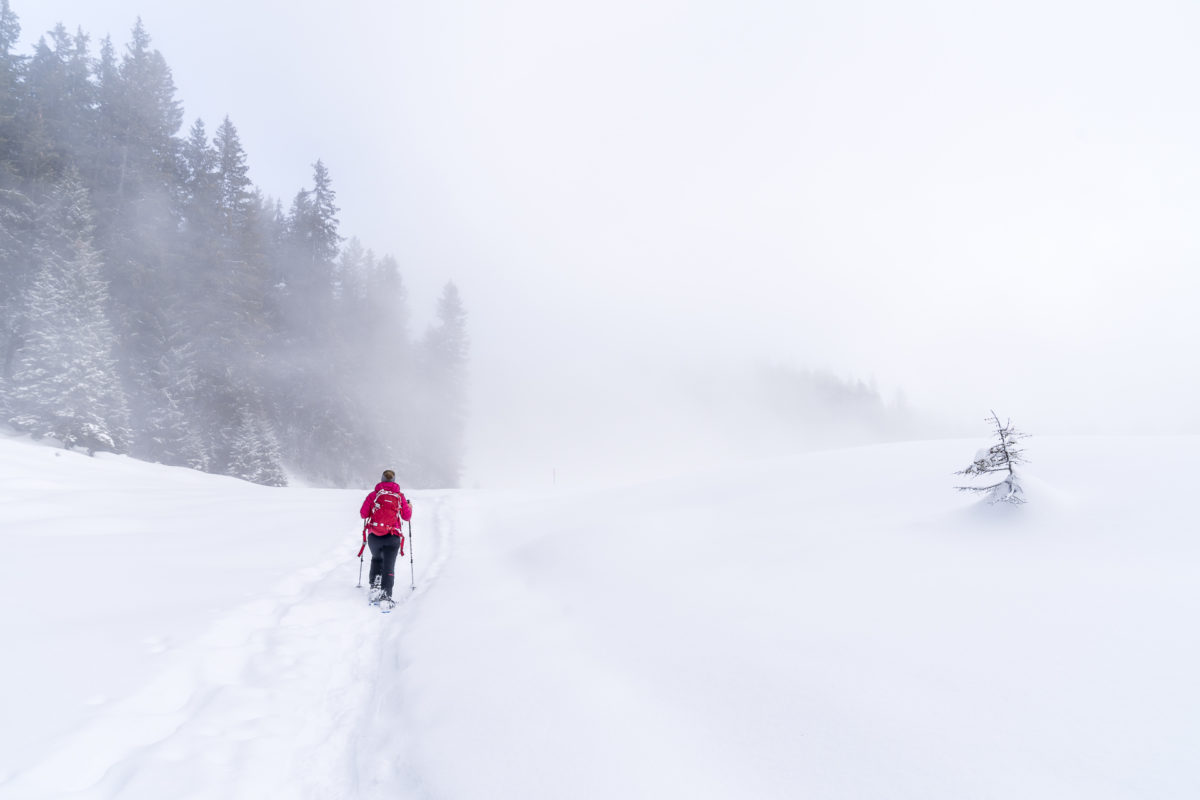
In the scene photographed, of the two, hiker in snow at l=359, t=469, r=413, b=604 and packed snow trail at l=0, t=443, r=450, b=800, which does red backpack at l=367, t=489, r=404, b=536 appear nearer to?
hiker in snow at l=359, t=469, r=413, b=604

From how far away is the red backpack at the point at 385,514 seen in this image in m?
8.62

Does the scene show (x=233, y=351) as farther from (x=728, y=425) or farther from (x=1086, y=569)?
(x=728, y=425)

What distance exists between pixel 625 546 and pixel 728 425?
323 feet

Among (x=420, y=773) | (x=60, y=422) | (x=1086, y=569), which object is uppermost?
(x=60, y=422)

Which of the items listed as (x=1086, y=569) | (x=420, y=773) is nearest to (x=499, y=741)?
(x=420, y=773)

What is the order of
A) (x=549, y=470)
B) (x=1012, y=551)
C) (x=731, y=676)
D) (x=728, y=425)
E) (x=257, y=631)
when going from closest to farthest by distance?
(x=731, y=676)
(x=1012, y=551)
(x=257, y=631)
(x=549, y=470)
(x=728, y=425)

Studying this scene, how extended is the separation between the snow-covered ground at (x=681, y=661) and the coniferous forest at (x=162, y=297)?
20.3 m

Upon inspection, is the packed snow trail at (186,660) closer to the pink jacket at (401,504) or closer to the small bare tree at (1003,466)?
the pink jacket at (401,504)

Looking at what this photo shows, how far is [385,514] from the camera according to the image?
28.7 ft

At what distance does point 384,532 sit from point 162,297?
3104 centimetres

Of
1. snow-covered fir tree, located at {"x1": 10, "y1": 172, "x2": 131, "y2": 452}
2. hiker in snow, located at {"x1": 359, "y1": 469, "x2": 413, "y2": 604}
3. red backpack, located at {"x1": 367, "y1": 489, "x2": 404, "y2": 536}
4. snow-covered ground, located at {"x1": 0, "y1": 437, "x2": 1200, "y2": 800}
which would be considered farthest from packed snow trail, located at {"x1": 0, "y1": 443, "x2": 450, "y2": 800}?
snow-covered fir tree, located at {"x1": 10, "y1": 172, "x2": 131, "y2": 452}

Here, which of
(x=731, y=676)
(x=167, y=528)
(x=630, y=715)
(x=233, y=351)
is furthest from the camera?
(x=233, y=351)

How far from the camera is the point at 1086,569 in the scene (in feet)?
16.2

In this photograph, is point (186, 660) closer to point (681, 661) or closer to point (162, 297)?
point (681, 661)
